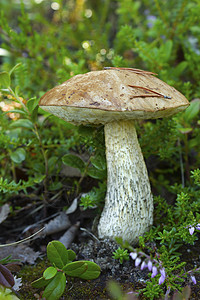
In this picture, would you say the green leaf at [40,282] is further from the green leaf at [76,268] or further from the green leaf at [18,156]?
the green leaf at [18,156]

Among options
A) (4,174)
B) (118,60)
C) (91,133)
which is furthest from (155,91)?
(4,174)

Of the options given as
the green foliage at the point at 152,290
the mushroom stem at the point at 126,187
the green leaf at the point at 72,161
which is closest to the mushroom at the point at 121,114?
the mushroom stem at the point at 126,187

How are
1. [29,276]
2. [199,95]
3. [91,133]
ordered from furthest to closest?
[199,95] < [91,133] < [29,276]

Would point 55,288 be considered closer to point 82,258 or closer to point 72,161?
point 82,258

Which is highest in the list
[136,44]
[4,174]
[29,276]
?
[136,44]

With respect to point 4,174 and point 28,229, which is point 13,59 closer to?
point 4,174

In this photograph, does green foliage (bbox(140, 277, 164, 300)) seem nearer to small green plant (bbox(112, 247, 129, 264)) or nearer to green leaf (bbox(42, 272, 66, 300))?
small green plant (bbox(112, 247, 129, 264))
